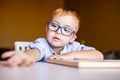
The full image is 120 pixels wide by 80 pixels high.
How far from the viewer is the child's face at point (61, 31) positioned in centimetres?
106

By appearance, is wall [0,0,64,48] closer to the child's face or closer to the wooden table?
the child's face

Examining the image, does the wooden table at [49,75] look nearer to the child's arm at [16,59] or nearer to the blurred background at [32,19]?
the child's arm at [16,59]

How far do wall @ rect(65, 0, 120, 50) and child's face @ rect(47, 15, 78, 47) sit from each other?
3.55 metres

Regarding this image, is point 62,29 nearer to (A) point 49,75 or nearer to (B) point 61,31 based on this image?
(B) point 61,31

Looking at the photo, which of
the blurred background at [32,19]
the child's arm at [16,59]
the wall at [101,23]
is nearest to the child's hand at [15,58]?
the child's arm at [16,59]

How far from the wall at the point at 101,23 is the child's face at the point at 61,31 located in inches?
140

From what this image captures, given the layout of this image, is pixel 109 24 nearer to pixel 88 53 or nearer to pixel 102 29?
pixel 102 29

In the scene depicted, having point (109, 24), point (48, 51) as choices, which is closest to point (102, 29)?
Answer: point (109, 24)

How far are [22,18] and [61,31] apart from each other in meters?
5.31

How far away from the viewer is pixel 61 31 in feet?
3.43

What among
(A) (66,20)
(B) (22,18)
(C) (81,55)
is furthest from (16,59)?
(B) (22,18)

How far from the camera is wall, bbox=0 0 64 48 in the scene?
20.3 feet

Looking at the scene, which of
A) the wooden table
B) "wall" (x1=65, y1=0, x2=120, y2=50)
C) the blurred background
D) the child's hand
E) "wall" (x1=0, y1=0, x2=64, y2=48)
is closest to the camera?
the wooden table

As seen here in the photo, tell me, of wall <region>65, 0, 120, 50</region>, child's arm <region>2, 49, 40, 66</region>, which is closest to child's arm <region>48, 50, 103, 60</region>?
child's arm <region>2, 49, 40, 66</region>
